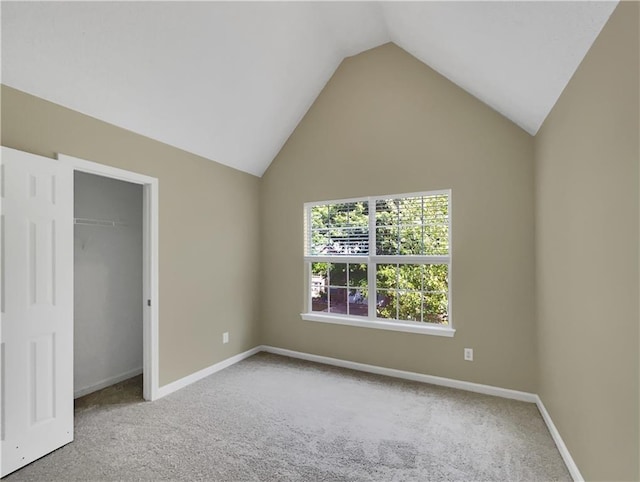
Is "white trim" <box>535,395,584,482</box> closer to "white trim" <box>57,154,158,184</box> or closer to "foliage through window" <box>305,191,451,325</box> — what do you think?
"foliage through window" <box>305,191,451,325</box>

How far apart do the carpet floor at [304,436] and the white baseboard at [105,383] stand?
132 millimetres

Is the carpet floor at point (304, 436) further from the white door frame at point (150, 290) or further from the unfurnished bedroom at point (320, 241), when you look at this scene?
the white door frame at point (150, 290)

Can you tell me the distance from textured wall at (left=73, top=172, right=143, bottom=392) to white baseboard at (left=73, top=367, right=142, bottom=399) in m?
0.02

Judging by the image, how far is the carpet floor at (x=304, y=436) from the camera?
6.48 ft

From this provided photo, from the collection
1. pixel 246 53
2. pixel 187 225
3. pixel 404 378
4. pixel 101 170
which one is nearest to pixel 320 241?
pixel 187 225

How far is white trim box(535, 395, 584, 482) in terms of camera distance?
1854 mm

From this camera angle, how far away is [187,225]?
132 inches

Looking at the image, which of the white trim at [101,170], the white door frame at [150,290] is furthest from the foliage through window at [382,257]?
the white trim at [101,170]

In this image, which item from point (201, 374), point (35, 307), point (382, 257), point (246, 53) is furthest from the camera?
point (382, 257)

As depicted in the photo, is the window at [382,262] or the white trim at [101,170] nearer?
the white trim at [101,170]

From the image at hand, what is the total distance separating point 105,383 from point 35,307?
1621 millimetres

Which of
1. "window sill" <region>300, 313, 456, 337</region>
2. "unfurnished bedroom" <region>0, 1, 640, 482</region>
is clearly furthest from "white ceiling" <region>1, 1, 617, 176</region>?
"window sill" <region>300, 313, 456, 337</region>

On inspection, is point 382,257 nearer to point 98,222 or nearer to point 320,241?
point 320,241

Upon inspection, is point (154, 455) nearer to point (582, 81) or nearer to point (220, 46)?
point (220, 46)
